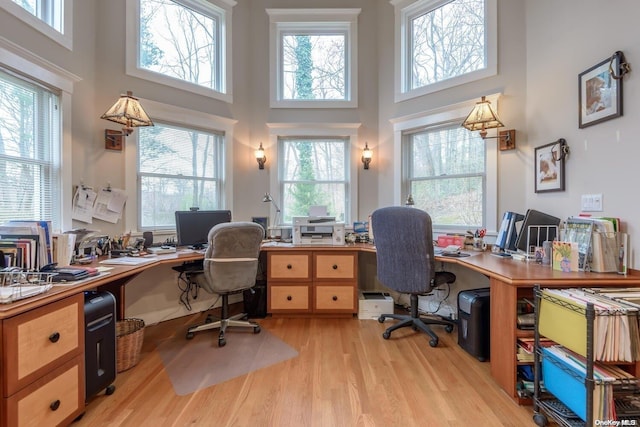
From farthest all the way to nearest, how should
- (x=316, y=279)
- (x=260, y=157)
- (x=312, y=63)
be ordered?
(x=312, y=63)
(x=260, y=157)
(x=316, y=279)

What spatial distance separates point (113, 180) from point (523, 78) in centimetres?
391

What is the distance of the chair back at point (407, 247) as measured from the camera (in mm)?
2266

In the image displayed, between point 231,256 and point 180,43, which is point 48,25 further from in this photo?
point 231,256

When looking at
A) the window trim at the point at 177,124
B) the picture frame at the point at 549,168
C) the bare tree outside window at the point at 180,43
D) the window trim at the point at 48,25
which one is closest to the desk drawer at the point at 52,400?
the window trim at the point at 177,124

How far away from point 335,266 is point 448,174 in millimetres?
1588

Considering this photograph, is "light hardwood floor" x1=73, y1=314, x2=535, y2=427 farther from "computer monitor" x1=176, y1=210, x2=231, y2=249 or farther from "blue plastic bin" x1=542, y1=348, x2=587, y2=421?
"computer monitor" x1=176, y1=210, x2=231, y2=249

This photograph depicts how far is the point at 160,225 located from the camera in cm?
297

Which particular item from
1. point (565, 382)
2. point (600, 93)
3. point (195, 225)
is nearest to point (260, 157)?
point (195, 225)

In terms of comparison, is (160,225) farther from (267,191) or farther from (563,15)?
(563,15)

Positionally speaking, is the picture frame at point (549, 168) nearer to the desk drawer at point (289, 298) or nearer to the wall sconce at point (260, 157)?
the desk drawer at point (289, 298)

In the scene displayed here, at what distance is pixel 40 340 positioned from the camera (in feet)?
4.17

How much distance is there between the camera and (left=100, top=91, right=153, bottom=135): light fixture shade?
2268mm

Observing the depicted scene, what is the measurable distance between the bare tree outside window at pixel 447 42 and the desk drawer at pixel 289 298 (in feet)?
8.76

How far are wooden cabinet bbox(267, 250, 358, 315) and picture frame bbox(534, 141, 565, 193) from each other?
1.72m
